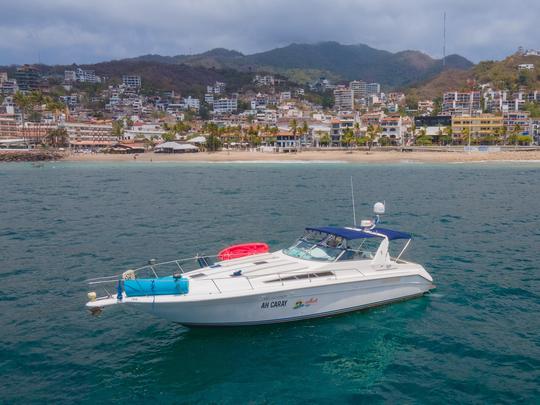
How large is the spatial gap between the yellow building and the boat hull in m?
117

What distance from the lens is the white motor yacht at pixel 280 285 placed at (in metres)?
12.1

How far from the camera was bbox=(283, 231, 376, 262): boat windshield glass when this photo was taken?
48.3 ft

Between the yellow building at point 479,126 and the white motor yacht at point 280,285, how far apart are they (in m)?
117

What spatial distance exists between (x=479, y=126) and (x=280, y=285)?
124 metres

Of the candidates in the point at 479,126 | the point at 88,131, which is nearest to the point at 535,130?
the point at 479,126

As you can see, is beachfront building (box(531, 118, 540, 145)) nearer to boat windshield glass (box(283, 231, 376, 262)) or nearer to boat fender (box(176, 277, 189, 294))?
boat windshield glass (box(283, 231, 376, 262))

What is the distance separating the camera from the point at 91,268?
62.8 ft

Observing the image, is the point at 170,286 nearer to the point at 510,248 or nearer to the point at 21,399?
the point at 21,399

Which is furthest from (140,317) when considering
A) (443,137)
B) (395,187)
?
(443,137)

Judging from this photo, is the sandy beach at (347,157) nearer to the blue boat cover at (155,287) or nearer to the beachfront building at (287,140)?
the beachfront building at (287,140)

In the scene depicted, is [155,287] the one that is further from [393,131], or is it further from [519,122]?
[519,122]

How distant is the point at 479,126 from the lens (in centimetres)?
12275

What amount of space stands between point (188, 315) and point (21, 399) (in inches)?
159

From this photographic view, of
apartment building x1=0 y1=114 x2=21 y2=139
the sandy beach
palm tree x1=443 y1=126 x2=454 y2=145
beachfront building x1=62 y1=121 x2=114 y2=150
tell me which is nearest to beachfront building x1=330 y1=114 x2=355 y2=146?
palm tree x1=443 y1=126 x2=454 y2=145
